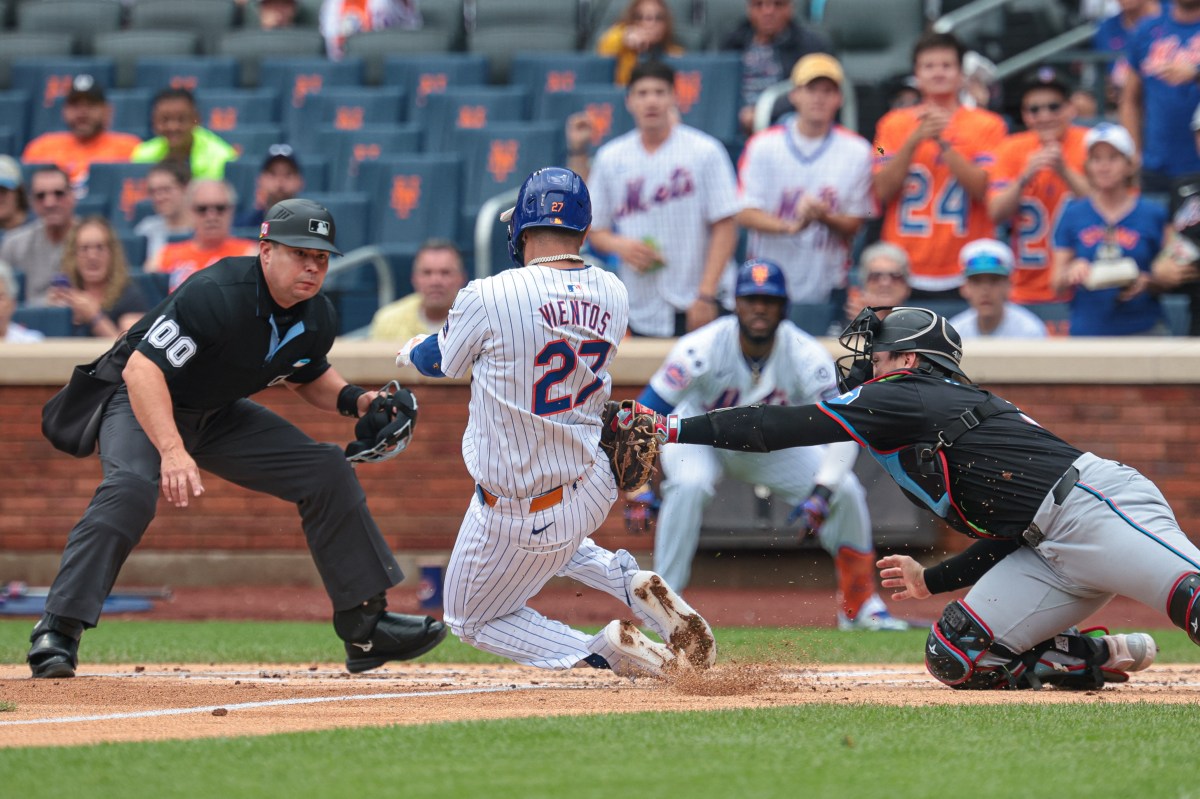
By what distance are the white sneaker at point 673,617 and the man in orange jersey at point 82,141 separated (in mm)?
8211

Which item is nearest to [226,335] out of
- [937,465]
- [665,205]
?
[937,465]

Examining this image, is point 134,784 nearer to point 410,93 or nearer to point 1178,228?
point 1178,228

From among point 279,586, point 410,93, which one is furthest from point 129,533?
point 410,93

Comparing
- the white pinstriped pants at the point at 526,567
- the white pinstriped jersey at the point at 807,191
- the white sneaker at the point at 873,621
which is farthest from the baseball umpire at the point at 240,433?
the white pinstriped jersey at the point at 807,191

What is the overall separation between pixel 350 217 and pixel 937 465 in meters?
6.86

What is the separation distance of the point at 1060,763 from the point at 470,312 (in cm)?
244

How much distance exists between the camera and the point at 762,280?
873 centimetres

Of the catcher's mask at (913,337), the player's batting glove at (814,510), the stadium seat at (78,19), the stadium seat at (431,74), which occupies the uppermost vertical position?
the stadium seat at (78,19)

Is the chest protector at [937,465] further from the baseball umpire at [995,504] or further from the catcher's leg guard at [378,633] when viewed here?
the catcher's leg guard at [378,633]

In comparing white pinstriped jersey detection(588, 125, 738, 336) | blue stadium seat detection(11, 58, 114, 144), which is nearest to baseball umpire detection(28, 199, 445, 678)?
white pinstriped jersey detection(588, 125, 738, 336)

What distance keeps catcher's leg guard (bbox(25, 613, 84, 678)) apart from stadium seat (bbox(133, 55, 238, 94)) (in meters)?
8.76

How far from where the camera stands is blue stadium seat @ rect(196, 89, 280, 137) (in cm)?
1361

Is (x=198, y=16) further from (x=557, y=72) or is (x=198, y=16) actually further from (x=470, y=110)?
(x=557, y=72)

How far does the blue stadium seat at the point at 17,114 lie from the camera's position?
14.0 m
